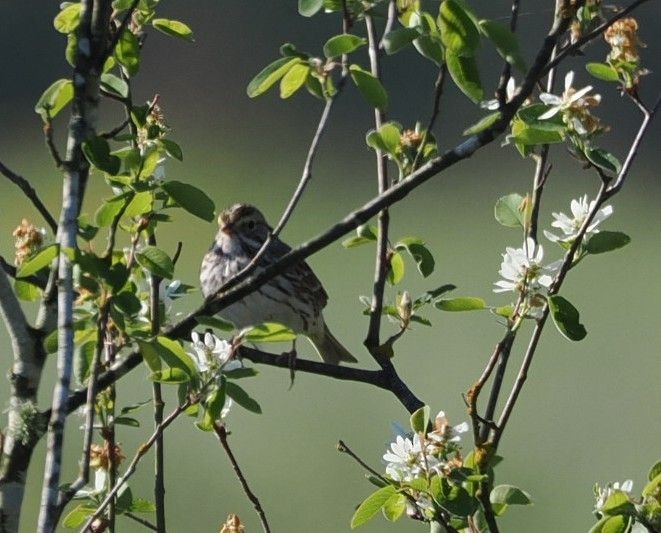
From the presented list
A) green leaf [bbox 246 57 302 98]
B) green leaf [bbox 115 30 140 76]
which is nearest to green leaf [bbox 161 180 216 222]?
green leaf [bbox 246 57 302 98]

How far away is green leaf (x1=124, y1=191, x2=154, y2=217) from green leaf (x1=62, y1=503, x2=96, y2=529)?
434 millimetres

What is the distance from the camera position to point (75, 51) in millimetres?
2039

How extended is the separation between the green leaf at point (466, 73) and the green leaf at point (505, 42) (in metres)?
0.05

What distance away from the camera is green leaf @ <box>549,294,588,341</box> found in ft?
6.58

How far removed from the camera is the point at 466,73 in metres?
1.81

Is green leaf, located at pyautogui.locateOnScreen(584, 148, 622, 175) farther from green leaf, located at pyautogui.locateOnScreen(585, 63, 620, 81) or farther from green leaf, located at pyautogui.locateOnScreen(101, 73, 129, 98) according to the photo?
green leaf, located at pyautogui.locateOnScreen(101, 73, 129, 98)

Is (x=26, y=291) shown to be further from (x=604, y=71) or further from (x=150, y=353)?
(x=604, y=71)

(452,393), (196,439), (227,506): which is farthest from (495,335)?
(227,506)

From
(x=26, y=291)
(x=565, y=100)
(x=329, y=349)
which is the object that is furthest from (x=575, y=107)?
(x=329, y=349)

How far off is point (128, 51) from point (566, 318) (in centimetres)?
69

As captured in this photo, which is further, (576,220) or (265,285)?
(265,285)

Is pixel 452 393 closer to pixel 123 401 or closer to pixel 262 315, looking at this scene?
pixel 123 401

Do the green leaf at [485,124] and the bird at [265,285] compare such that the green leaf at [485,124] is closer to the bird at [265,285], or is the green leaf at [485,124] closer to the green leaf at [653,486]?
the green leaf at [653,486]

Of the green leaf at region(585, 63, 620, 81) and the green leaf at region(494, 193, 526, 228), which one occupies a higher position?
the green leaf at region(585, 63, 620, 81)
